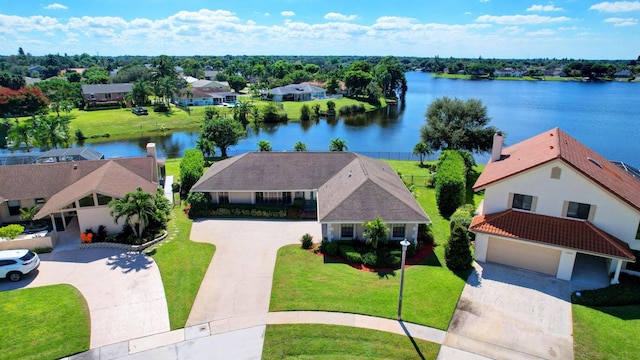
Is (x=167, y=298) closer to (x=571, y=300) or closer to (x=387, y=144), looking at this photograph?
(x=571, y=300)

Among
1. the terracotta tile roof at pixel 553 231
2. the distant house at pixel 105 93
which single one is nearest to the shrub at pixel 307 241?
the terracotta tile roof at pixel 553 231

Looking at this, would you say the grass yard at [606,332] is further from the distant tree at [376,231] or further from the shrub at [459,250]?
the distant tree at [376,231]

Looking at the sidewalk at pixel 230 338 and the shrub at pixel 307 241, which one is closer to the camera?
the sidewalk at pixel 230 338

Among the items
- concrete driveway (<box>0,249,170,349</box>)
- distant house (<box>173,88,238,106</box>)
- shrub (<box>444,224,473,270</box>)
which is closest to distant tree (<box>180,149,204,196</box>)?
concrete driveway (<box>0,249,170,349</box>)

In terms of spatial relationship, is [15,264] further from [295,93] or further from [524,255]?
[295,93]

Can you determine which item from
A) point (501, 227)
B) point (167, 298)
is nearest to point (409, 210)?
point (501, 227)

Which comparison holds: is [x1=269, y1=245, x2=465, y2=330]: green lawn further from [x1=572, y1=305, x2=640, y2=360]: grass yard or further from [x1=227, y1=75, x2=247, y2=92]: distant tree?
[x1=227, y1=75, x2=247, y2=92]: distant tree
